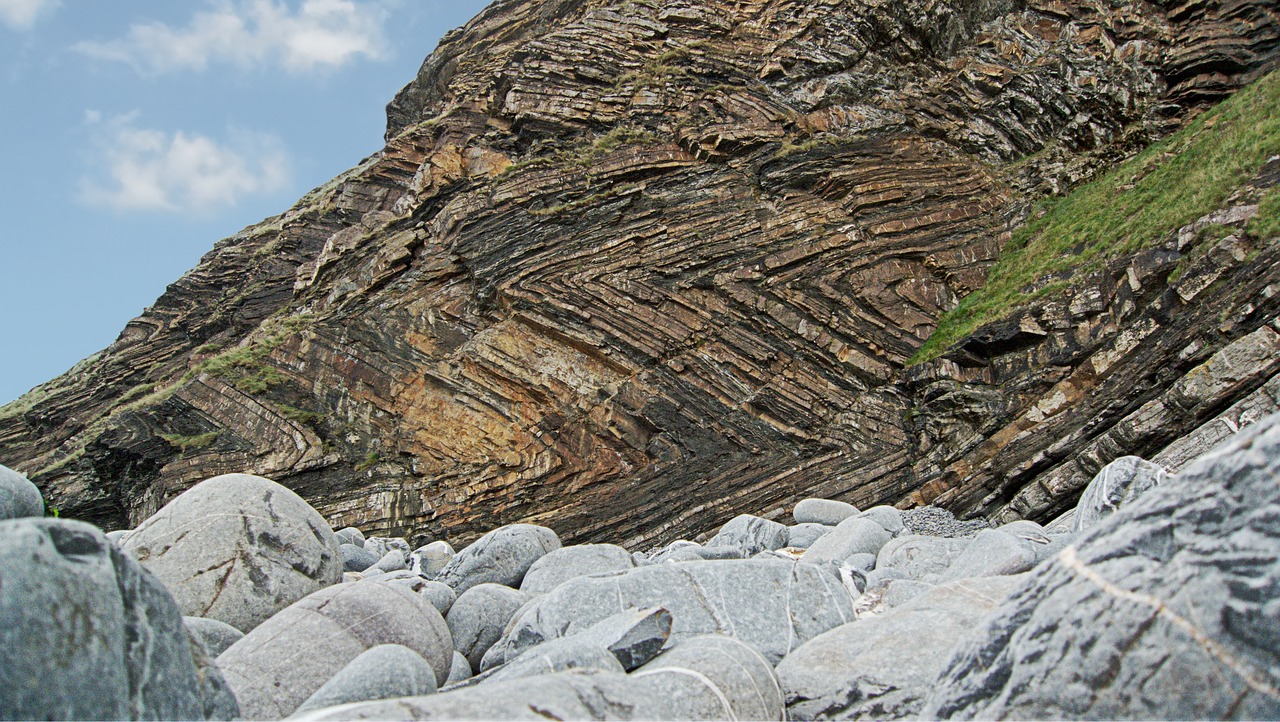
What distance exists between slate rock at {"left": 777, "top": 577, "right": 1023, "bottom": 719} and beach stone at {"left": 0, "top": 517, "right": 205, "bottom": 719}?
9.97 feet

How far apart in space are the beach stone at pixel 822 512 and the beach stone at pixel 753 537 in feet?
8.74

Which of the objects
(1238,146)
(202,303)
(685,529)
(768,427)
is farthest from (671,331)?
(202,303)

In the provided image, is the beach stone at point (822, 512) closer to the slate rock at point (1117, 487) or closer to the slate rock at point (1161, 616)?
the slate rock at point (1117, 487)

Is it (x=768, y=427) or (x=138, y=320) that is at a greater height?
(x=138, y=320)

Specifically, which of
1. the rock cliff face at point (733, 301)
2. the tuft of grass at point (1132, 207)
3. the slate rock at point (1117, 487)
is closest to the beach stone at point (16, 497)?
the slate rock at point (1117, 487)

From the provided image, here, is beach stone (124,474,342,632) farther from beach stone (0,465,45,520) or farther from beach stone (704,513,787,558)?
beach stone (704,513,787,558)

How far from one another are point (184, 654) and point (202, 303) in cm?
3475

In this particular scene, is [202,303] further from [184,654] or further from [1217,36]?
[1217,36]

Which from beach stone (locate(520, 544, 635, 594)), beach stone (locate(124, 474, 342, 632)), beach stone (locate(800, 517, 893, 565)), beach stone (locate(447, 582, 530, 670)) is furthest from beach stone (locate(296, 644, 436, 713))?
beach stone (locate(800, 517, 893, 565))

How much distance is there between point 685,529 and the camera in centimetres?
1672

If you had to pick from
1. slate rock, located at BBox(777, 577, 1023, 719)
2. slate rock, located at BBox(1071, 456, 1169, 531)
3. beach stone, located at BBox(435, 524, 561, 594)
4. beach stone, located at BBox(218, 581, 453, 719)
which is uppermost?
beach stone, located at BBox(218, 581, 453, 719)

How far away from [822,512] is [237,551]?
11.0 m

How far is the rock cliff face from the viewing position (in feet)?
49.5

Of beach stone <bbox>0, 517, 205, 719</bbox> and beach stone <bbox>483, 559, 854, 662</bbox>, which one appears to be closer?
beach stone <bbox>0, 517, 205, 719</bbox>
